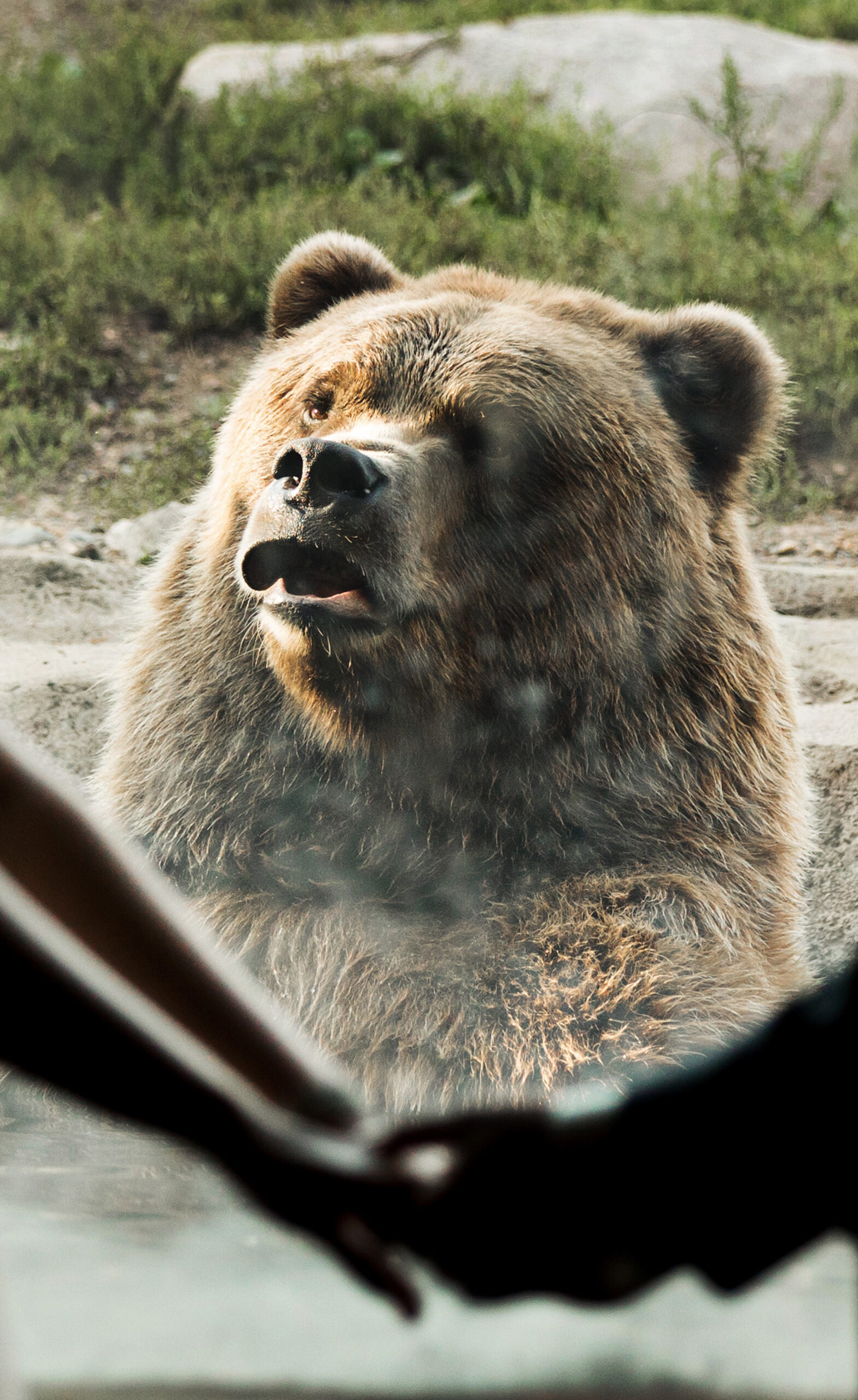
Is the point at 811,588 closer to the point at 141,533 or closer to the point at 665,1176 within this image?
the point at 141,533

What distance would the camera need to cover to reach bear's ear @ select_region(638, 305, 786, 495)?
6.87 feet

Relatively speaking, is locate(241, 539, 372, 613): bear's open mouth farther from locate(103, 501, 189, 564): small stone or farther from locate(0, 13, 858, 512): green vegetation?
locate(103, 501, 189, 564): small stone

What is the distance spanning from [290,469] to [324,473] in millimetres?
57

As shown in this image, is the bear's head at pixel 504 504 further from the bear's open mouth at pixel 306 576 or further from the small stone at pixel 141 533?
the small stone at pixel 141 533

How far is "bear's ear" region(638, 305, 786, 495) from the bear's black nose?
0.73 metres

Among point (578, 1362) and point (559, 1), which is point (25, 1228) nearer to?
point (578, 1362)

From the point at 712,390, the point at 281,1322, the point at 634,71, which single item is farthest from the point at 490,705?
the point at 634,71

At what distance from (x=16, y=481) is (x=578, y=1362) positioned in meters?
2.59

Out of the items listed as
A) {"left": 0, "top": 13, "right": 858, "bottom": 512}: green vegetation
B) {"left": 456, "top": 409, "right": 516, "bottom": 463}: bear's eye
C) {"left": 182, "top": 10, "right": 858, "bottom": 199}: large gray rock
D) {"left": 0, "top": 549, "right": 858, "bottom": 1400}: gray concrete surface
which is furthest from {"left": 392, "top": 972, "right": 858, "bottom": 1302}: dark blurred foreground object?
{"left": 182, "top": 10, "right": 858, "bottom": 199}: large gray rock

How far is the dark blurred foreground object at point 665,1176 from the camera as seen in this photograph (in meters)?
0.51

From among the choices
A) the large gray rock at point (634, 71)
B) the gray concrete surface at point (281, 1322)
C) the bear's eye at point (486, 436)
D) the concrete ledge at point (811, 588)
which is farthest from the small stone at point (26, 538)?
the large gray rock at point (634, 71)

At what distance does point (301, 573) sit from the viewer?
5.41 ft

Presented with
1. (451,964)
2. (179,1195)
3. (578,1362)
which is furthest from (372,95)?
(578,1362)

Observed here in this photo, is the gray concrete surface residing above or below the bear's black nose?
below
